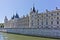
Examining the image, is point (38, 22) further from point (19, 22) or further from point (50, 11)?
point (19, 22)

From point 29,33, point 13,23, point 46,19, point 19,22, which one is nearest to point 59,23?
point 46,19

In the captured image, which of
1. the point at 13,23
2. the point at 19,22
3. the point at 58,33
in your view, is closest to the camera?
the point at 58,33

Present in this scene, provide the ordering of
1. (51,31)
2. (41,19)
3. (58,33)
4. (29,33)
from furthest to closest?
(41,19), (29,33), (51,31), (58,33)

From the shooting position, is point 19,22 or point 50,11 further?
point 19,22

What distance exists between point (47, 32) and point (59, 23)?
11.6 metres

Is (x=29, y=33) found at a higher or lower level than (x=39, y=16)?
lower

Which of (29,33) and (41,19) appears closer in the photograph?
(29,33)

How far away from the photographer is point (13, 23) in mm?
92500

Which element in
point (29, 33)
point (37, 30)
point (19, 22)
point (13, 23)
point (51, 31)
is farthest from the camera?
point (13, 23)

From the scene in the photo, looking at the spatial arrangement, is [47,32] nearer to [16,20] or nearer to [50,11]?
[50,11]

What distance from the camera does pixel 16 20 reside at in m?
87.7

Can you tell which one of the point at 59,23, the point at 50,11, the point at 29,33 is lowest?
the point at 29,33

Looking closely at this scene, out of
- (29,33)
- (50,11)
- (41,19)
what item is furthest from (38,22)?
(29,33)

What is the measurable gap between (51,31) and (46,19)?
55.5 ft
